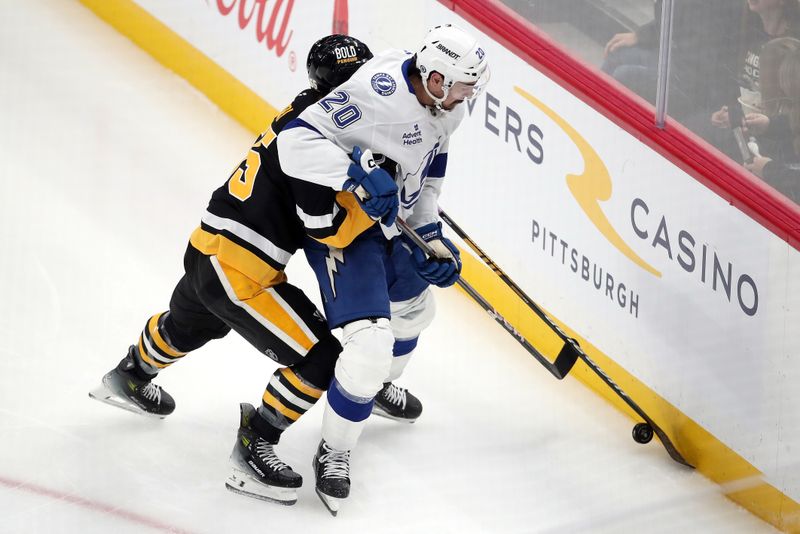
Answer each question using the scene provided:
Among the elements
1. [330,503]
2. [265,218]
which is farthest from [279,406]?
[265,218]

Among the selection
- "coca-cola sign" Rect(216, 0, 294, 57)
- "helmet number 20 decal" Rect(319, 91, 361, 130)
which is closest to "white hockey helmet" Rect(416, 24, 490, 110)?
"helmet number 20 decal" Rect(319, 91, 361, 130)

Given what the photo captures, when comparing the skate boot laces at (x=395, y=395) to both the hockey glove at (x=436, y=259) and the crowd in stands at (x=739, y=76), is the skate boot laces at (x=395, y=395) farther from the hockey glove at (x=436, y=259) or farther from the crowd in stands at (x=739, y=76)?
the crowd in stands at (x=739, y=76)

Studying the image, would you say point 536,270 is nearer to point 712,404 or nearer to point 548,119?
point 548,119

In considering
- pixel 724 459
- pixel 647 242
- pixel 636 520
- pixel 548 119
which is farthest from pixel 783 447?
pixel 548 119

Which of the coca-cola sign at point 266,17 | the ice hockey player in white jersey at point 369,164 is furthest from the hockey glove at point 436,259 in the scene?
A: the coca-cola sign at point 266,17

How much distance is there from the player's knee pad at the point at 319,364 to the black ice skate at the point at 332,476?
0.23 meters

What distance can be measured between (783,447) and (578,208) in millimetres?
1063

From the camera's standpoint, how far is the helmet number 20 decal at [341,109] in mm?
3578

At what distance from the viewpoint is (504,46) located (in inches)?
183

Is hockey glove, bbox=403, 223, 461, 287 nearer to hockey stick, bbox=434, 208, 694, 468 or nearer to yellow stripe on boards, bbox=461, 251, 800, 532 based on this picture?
hockey stick, bbox=434, 208, 694, 468

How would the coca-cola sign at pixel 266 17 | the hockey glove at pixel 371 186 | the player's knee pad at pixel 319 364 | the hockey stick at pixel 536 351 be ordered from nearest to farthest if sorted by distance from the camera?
the hockey glove at pixel 371 186 → the player's knee pad at pixel 319 364 → the hockey stick at pixel 536 351 → the coca-cola sign at pixel 266 17

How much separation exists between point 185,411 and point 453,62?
4.90ft

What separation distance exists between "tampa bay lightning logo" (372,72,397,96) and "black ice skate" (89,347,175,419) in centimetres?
119

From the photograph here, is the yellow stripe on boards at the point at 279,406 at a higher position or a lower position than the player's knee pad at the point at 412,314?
lower
